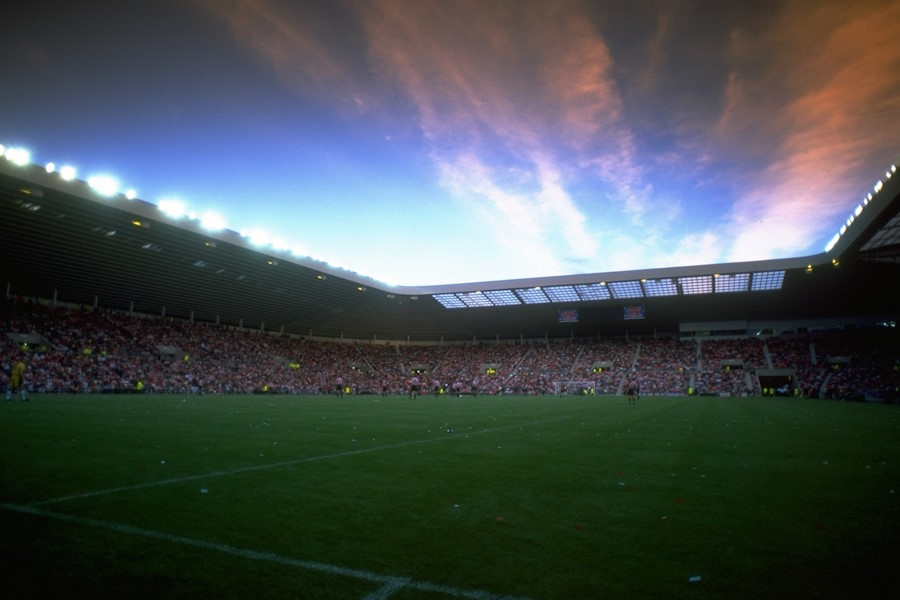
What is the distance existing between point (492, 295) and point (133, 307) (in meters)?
38.3

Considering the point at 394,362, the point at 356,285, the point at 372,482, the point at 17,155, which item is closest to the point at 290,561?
the point at 372,482

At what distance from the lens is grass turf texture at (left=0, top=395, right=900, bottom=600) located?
371cm

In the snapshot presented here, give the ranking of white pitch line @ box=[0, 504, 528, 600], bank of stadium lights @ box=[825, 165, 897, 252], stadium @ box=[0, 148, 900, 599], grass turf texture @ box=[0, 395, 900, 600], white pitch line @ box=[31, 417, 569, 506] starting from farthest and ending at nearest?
bank of stadium lights @ box=[825, 165, 897, 252]
white pitch line @ box=[31, 417, 569, 506]
stadium @ box=[0, 148, 900, 599]
grass turf texture @ box=[0, 395, 900, 600]
white pitch line @ box=[0, 504, 528, 600]

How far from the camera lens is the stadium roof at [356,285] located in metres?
32.0

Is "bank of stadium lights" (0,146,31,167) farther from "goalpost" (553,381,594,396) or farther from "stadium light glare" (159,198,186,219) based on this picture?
"goalpost" (553,381,594,396)

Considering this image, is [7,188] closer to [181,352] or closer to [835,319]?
[181,352]

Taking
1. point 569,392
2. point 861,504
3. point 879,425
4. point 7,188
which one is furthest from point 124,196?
point 569,392

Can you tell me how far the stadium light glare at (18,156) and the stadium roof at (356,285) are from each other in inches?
17.4

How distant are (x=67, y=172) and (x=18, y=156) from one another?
2464 mm

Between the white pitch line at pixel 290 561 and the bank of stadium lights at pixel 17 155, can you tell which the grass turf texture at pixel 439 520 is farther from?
the bank of stadium lights at pixel 17 155

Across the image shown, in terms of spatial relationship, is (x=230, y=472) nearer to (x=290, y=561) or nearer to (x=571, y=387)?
(x=290, y=561)

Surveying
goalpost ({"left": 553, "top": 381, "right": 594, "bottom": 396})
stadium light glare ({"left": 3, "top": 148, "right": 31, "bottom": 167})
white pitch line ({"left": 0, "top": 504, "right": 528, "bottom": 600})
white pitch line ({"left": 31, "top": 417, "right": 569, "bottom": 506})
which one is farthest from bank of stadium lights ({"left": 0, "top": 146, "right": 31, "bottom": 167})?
goalpost ({"left": 553, "top": 381, "right": 594, "bottom": 396})

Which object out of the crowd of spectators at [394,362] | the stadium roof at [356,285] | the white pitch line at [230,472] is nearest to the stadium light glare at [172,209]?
the stadium roof at [356,285]

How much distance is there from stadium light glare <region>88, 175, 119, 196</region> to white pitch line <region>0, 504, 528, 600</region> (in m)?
30.7
